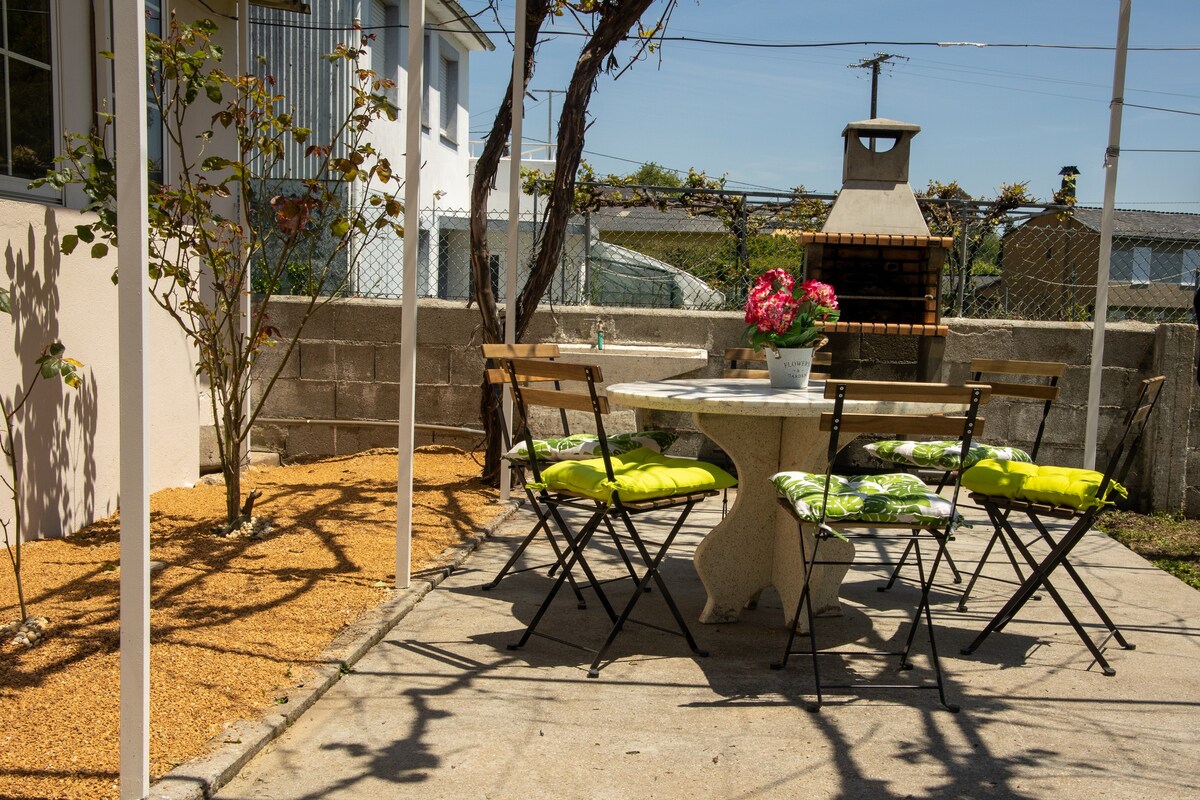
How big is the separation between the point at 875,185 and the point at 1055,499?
382cm

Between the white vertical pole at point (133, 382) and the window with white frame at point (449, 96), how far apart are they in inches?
560

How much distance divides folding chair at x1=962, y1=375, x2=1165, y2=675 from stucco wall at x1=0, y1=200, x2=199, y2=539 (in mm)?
3431

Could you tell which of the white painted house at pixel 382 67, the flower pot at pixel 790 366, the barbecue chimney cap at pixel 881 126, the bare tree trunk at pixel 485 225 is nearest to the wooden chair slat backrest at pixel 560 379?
the flower pot at pixel 790 366

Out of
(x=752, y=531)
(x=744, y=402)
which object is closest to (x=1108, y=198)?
(x=752, y=531)

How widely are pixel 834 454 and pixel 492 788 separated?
1457 millimetres

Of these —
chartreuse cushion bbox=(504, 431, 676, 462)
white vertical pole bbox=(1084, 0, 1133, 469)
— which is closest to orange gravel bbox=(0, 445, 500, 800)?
chartreuse cushion bbox=(504, 431, 676, 462)

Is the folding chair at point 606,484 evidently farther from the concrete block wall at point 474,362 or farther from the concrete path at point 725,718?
the concrete block wall at point 474,362

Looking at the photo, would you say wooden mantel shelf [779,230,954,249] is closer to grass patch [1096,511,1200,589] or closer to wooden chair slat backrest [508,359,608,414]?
grass patch [1096,511,1200,589]

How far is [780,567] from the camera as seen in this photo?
13.3ft

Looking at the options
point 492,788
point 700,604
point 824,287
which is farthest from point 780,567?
point 492,788

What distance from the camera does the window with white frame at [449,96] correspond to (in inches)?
632

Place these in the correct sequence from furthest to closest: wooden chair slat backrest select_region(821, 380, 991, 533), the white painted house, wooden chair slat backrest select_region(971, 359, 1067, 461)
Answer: the white painted house < wooden chair slat backrest select_region(971, 359, 1067, 461) < wooden chair slat backrest select_region(821, 380, 991, 533)

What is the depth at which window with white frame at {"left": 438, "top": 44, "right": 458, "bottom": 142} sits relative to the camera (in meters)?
16.0

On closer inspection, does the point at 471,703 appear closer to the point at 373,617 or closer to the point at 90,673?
the point at 373,617
